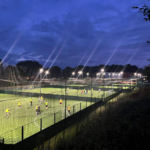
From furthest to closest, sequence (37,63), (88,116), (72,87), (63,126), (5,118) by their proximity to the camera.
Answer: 1. (37,63)
2. (72,87)
3. (5,118)
4. (88,116)
5. (63,126)

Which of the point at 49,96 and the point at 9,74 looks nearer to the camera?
the point at 49,96

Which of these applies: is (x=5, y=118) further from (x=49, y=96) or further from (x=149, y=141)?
(x=149, y=141)

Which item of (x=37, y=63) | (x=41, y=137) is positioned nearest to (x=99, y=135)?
(x=41, y=137)

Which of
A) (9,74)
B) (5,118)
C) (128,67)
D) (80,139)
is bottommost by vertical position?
(5,118)

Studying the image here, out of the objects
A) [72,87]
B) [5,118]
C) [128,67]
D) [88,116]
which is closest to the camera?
[88,116]

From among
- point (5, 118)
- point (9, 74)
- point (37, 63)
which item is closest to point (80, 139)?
point (5, 118)

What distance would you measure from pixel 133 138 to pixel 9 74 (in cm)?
3609

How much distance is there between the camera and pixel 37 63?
90562 mm

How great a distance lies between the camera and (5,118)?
13.3 metres

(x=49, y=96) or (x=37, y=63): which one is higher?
(x=37, y=63)

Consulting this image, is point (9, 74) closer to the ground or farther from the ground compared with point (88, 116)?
farther from the ground

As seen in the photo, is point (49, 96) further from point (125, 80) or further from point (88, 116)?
point (125, 80)

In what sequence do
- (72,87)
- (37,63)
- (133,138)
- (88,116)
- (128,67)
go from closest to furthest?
(133,138)
(88,116)
(72,87)
(37,63)
(128,67)

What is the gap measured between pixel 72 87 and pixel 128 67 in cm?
8471
